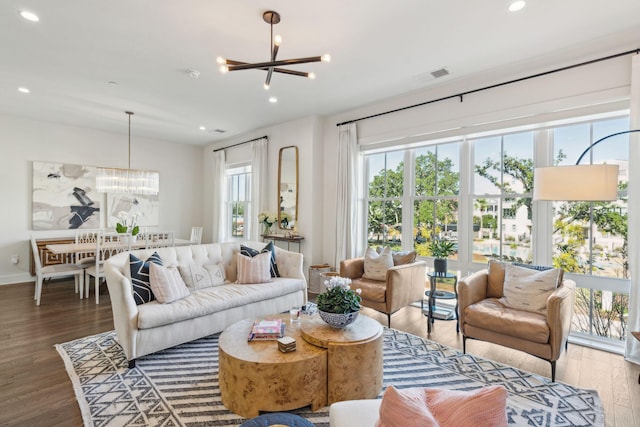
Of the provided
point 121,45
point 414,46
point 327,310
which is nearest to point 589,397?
point 327,310

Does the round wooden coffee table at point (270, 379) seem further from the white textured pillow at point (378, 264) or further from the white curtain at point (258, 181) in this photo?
the white curtain at point (258, 181)

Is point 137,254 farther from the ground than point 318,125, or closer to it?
closer to it

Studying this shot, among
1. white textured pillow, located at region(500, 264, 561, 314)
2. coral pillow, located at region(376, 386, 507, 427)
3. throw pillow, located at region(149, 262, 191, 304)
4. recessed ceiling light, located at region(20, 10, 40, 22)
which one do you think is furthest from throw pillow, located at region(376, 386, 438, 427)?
recessed ceiling light, located at region(20, 10, 40, 22)

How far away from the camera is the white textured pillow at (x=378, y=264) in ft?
13.1

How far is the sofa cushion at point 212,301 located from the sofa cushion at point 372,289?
77 cm

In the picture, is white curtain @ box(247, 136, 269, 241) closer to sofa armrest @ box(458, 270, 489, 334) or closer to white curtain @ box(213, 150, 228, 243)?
white curtain @ box(213, 150, 228, 243)

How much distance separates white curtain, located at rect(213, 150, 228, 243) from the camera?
733 cm

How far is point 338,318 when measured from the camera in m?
2.38

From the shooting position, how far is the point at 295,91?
14.2 ft

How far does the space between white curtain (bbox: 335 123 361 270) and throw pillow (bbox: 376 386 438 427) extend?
3.96 metres

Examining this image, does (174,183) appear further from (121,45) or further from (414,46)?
(414,46)

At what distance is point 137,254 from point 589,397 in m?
4.12

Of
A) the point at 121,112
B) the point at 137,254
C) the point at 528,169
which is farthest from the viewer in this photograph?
the point at 121,112

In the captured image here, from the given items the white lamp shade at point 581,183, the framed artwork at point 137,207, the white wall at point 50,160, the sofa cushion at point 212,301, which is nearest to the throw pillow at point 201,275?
the sofa cushion at point 212,301
